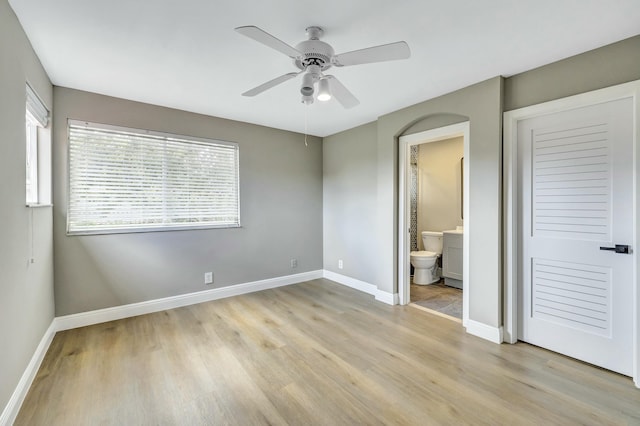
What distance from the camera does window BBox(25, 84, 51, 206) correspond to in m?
2.44

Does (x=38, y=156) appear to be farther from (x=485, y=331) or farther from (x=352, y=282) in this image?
(x=485, y=331)

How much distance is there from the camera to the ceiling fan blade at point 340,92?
6.73ft

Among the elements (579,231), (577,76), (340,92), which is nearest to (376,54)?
(340,92)

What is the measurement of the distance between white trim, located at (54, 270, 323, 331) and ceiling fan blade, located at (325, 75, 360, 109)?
113 inches

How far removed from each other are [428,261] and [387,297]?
118 centimetres

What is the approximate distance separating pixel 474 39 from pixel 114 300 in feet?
13.6

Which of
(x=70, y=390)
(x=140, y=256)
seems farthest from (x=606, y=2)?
(x=140, y=256)

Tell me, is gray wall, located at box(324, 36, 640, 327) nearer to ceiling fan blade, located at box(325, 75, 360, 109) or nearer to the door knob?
the door knob

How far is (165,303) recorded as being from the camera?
3412 mm

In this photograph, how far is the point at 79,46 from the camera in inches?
83.3

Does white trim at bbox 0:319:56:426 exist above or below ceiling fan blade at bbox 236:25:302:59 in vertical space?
below

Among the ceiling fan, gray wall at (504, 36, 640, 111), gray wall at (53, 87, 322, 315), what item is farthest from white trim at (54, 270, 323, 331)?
gray wall at (504, 36, 640, 111)

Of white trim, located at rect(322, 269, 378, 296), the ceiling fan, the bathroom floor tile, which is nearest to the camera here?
the ceiling fan

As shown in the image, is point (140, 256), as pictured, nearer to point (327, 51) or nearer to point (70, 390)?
point (70, 390)
